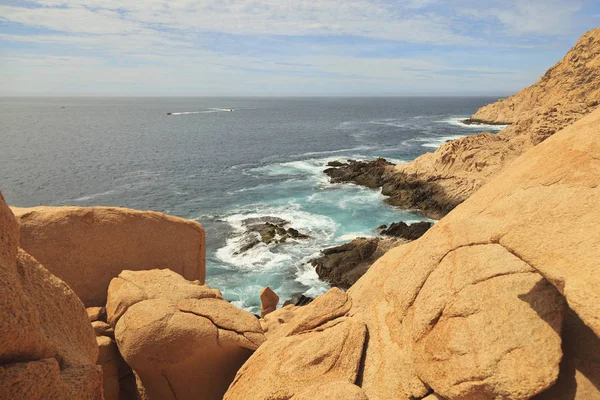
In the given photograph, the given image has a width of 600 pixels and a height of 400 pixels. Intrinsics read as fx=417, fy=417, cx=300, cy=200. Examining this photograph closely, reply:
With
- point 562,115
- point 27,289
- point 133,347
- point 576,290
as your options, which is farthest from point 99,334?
point 562,115

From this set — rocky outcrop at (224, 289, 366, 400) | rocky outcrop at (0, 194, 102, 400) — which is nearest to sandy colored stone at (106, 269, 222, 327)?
rocky outcrop at (224, 289, 366, 400)

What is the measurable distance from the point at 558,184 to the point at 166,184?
168 ft

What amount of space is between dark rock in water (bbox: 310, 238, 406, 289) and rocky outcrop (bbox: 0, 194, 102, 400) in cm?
2246

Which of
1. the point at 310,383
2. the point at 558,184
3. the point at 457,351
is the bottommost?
the point at 310,383

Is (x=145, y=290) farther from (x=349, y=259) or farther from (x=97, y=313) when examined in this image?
(x=349, y=259)

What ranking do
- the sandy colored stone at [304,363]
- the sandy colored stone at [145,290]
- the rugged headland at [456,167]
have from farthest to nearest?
1. the rugged headland at [456,167]
2. the sandy colored stone at [145,290]
3. the sandy colored stone at [304,363]

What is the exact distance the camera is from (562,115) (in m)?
44.8

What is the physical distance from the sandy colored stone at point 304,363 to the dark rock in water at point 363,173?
140 feet

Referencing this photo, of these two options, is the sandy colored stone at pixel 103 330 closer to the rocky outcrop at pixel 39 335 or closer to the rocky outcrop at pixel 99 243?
the rocky outcrop at pixel 99 243

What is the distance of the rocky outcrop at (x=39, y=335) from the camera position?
433 centimetres

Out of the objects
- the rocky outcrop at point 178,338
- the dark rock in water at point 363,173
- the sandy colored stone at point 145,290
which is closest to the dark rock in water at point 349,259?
the sandy colored stone at point 145,290

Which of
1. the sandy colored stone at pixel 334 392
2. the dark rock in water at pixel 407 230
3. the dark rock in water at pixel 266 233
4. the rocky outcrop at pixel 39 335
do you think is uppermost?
the rocky outcrop at pixel 39 335

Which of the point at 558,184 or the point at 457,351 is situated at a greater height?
the point at 558,184

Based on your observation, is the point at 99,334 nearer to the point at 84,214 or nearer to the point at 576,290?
the point at 84,214
